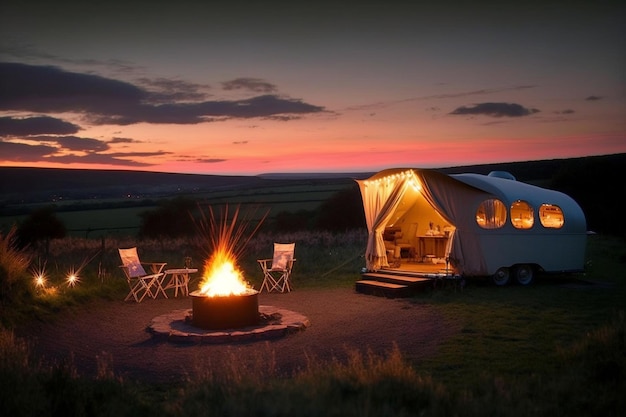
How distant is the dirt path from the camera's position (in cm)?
742

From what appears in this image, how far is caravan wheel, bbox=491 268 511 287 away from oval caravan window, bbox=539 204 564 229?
154 cm

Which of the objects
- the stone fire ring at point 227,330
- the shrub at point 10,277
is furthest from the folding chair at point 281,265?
the shrub at point 10,277

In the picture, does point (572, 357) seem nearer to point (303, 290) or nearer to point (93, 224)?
point (303, 290)

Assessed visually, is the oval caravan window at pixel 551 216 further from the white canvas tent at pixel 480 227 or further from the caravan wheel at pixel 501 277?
the caravan wheel at pixel 501 277

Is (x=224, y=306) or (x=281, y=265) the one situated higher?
(x=281, y=265)

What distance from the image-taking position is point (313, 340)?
858 centimetres

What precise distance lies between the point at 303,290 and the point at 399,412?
28.5 feet

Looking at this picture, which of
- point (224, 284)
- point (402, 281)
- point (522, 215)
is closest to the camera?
point (224, 284)

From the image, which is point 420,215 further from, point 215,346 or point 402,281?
point 215,346

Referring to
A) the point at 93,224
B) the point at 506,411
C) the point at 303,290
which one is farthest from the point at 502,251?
the point at 93,224

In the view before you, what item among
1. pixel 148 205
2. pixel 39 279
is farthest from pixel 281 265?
pixel 148 205

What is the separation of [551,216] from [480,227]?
2423 millimetres

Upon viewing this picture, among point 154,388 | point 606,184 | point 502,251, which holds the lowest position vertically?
point 154,388

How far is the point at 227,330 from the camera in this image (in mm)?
9016
